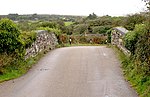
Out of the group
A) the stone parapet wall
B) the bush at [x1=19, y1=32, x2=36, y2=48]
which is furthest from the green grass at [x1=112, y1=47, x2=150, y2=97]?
the stone parapet wall

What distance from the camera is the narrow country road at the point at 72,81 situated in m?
10.2

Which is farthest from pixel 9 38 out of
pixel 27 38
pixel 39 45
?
pixel 39 45

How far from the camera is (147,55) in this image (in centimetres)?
1077

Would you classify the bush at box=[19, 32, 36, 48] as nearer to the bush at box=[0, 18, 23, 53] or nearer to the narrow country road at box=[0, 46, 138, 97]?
the bush at box=[0, 18, 23, 53]

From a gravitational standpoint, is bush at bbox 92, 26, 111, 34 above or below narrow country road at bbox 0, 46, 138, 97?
below

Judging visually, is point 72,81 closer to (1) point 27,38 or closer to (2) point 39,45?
(1) point 27,38

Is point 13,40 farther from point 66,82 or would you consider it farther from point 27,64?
point 66,82

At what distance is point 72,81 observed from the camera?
11.7m

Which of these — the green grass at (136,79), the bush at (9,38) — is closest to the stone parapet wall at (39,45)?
the bush at (9,38)

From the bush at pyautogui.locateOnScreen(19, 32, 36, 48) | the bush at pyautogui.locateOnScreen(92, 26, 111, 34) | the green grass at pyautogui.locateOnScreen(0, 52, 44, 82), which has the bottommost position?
the bush at pyautogui.locateOnScreen(92, 26, 111, 34)

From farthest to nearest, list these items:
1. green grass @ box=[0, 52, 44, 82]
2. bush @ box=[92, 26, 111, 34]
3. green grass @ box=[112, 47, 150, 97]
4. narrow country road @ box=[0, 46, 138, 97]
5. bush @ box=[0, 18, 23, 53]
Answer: bush @ box=[92, 26, 111, 34] → bush @ box=[0, 18, 23, 53] → green grass @ box=[0, 52, 44, 82] → narrow country road @ box=[0, 46, 138, 97] → green grass @ box=[112, 47, 150, 97]

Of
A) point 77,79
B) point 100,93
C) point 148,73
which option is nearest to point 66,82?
point 77,79

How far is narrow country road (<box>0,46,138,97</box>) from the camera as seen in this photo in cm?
1020

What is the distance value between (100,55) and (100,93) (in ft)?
25.7
